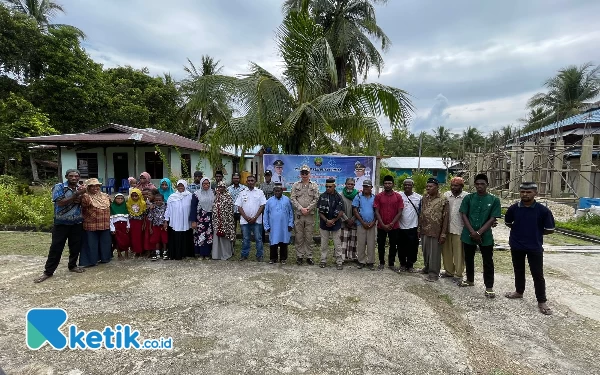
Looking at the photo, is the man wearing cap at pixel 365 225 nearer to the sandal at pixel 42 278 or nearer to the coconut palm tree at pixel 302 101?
the coconut palm tree at pixel 302 101

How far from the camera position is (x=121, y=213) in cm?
532

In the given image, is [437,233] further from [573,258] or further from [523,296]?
[573,258]

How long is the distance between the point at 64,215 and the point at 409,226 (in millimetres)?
5001

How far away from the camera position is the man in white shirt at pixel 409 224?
4824mm

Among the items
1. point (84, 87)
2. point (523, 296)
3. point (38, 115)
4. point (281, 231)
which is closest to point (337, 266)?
A: point (281, 231)

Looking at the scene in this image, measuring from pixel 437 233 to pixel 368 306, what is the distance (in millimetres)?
1559

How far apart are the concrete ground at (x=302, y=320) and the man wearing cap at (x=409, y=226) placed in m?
0.30

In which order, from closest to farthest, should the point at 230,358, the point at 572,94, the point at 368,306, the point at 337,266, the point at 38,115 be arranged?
the point at 230,358 → the point at 368,306 → the point at 337,266 → the point at 38,115 → the point at 572,94

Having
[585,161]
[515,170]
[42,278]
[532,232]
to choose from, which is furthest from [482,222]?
[515,170]

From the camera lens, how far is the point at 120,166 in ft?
59.7

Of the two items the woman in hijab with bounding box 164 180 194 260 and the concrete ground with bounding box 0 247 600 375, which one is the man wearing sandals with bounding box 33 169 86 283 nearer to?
the concrete ground with bounding box 0 247 600 375

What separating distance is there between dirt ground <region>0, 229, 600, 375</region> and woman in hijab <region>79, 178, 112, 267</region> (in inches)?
15.0

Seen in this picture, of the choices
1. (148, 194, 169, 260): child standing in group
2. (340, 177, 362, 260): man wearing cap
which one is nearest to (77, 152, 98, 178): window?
(148, 194, 169, 260): child standing in group

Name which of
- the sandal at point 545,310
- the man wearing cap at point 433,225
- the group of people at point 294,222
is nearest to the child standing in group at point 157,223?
the group of people at point 294,222
